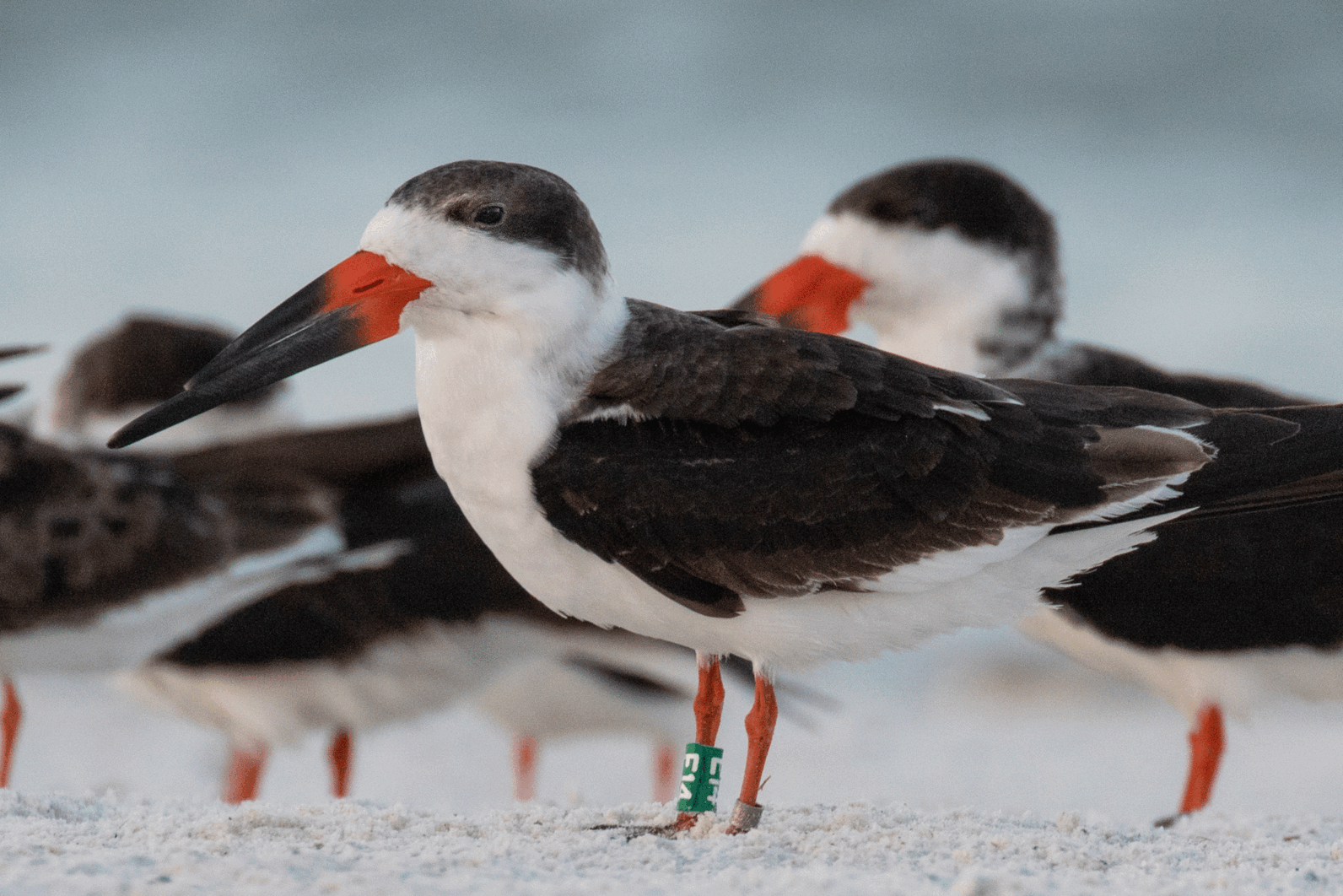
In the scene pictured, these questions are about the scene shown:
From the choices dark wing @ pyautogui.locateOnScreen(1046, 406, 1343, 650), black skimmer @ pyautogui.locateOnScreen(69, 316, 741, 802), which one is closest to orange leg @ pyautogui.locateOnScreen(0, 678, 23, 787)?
black skimmer @ pyautogui.locateOnScreen(69, 316, 741, 802)

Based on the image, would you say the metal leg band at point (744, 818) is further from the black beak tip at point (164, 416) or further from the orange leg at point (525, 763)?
the orange leg at point (525, 763)

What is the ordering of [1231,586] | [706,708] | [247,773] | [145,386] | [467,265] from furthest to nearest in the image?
[145,386]
[247,773]
[1231,586]
[706,708]
[467,265]

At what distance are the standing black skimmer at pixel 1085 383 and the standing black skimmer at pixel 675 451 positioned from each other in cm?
146

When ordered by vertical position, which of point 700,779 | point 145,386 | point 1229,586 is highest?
point 145,386

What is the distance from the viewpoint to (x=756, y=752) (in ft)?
11.1

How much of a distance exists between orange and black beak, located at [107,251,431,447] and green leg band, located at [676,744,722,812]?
1.19m

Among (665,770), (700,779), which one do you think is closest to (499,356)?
(700,779)

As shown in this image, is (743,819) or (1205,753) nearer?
(743,819)

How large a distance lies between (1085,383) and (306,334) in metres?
2.96

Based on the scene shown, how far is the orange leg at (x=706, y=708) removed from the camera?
11.3ft

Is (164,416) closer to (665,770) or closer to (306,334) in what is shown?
(306,334)

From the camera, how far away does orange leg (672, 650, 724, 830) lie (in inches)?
136

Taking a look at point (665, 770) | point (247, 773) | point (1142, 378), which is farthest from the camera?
point (665, 770)

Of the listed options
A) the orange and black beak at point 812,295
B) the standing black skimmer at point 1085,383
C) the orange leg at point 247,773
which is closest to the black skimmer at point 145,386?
the orange leg at point 247,773
